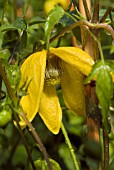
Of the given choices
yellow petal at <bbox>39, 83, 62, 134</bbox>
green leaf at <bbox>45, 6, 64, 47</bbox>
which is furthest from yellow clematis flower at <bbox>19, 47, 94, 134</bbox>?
green leaf at <bbox>45, 6, 64, 47</bbox>

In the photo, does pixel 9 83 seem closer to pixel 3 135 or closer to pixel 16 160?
pixel 3 135

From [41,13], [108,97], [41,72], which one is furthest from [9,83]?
[41,13]

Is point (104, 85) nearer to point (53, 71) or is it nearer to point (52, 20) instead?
point (52, 20)

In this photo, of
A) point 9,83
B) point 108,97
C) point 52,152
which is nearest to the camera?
point 108,97

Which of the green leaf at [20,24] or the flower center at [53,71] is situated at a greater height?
the green leaf at [20,24]

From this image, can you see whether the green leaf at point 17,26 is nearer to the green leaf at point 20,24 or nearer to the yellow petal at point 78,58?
the green leaf at point 20,24

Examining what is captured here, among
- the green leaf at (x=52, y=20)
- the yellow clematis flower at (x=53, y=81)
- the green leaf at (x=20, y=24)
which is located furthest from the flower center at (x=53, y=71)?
the green leaf at (x=52, y=20)
